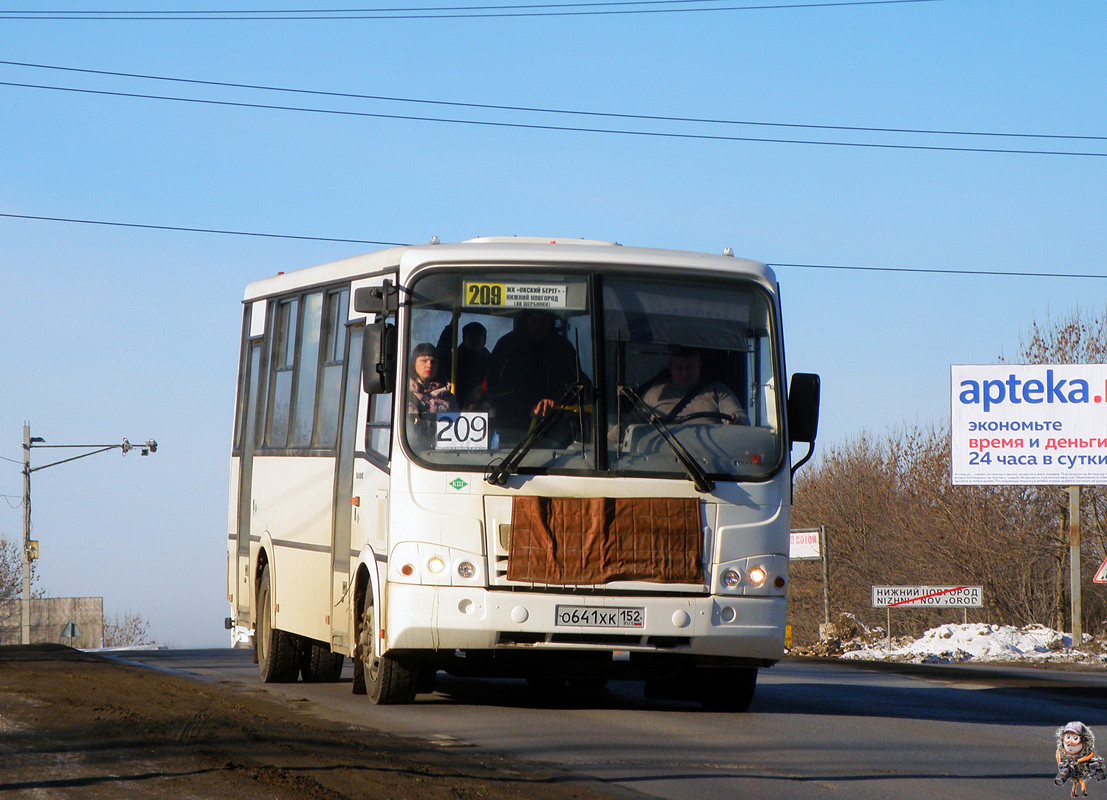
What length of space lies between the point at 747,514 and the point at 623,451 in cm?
99

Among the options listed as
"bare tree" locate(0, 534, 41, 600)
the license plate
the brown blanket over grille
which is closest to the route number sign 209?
the brown blanket over grille

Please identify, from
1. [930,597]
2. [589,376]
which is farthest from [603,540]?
[930,597]

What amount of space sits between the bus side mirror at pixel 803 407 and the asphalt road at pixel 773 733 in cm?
212

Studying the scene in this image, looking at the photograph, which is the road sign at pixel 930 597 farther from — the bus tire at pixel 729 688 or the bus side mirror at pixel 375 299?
the bus side mirror at pixel 375 299

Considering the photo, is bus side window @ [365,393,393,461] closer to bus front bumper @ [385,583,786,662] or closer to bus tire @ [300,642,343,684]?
bus front bumper @ [385,583,786,662]

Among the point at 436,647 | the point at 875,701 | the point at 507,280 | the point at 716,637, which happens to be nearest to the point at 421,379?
the point at 507,280

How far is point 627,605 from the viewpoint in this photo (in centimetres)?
1083

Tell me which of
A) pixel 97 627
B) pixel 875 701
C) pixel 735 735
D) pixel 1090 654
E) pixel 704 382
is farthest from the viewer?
pixel 97 627

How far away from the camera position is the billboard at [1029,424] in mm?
34781

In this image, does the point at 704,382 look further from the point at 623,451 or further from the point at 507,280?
the point at 507,280

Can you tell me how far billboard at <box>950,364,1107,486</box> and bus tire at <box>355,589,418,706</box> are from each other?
25529 millimetres

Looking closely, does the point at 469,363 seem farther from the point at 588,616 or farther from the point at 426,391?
the point at 588,616

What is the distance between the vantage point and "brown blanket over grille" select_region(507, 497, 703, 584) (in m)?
10.8

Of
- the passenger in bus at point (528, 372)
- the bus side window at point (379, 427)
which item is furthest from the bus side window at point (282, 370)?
the passenger in bus at point (528, 372)
